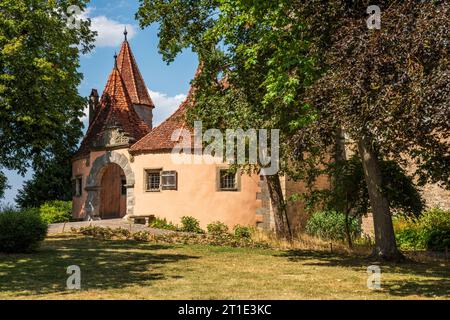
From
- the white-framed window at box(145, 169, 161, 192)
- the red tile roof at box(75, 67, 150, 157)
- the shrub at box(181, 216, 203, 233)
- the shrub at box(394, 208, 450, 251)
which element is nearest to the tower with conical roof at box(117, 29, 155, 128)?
the red tile roof at box(75, 67, 150, 157)

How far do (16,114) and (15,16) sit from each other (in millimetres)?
4447

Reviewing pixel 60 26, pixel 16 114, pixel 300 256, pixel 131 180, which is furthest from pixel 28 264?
pixel 60 26

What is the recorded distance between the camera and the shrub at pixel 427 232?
1759 centimetres

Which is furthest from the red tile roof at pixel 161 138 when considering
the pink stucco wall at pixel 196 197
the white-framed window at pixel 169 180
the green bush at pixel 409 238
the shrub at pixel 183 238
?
the green bush at pixel 409 238

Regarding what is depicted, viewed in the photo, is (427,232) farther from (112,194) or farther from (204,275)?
(112,194)

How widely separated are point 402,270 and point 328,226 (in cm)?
848

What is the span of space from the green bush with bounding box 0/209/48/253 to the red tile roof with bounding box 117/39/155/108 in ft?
55.9

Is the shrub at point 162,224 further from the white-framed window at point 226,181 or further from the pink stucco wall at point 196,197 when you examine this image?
the white-framed window at point 226,181

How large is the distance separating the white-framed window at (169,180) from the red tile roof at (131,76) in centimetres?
946

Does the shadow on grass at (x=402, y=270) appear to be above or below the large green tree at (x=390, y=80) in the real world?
below

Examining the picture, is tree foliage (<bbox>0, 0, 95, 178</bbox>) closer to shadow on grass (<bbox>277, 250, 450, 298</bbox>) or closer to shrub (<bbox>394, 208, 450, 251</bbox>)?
shadow on grass (<bbox>277, 250, 450, 298</bbox>)

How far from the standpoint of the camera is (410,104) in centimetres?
815

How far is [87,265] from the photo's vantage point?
12352 millimetres

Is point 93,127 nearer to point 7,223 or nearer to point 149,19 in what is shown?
point 149,19
